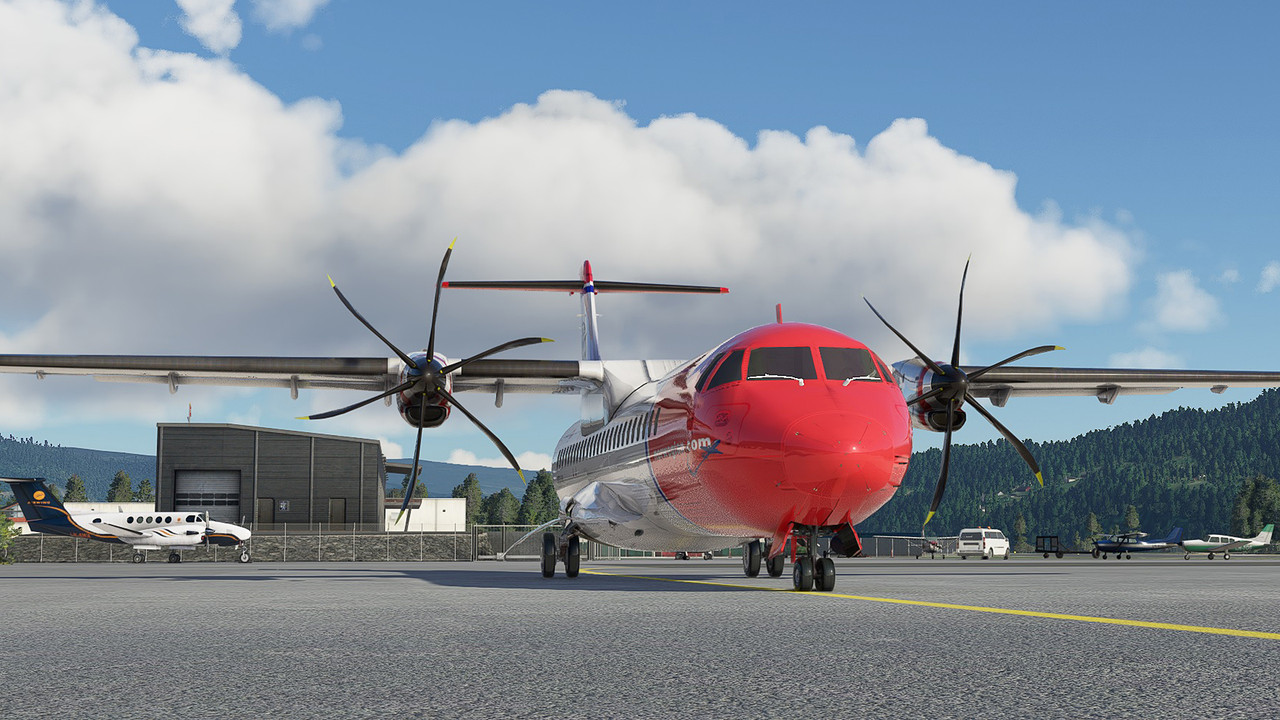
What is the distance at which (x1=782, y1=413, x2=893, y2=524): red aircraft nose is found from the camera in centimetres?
1148

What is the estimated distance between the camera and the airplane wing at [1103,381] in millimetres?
22688

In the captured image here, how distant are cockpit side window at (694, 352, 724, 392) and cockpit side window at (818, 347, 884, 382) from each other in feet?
4.91

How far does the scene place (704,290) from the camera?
30922 millimetres

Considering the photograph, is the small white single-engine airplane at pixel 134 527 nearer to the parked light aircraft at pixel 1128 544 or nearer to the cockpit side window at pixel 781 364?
the cockpit side window at pixel 781 364

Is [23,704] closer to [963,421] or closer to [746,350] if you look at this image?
[746,350]

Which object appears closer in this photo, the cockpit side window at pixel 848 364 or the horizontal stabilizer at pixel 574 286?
the cockpit side window at pixel 848 364

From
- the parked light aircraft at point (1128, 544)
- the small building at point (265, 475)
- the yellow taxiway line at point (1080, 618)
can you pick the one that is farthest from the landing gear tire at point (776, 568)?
the small building at point (265, 475)

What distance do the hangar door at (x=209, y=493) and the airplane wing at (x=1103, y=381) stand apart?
54.5 meters

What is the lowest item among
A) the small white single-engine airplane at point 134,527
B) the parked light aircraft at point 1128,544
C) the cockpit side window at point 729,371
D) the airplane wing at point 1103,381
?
the parked light aircraft at point 1128,544

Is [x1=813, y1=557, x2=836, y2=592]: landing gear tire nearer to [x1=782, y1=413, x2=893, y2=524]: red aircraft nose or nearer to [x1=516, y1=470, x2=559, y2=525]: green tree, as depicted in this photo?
[x1=782, y1=413, x2=893, y2=524]: red aircraft nose

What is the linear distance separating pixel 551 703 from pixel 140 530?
5192cm

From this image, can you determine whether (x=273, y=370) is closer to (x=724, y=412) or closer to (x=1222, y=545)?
(x=724, y=412)

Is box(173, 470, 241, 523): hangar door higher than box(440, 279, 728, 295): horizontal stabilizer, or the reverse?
box(440, 279, 728, 295): horizontal stabilizer

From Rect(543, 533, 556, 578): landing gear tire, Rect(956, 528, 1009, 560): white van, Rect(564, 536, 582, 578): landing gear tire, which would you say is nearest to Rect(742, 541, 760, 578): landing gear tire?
Rect(564, 536, 582, 578): landing gear tire
